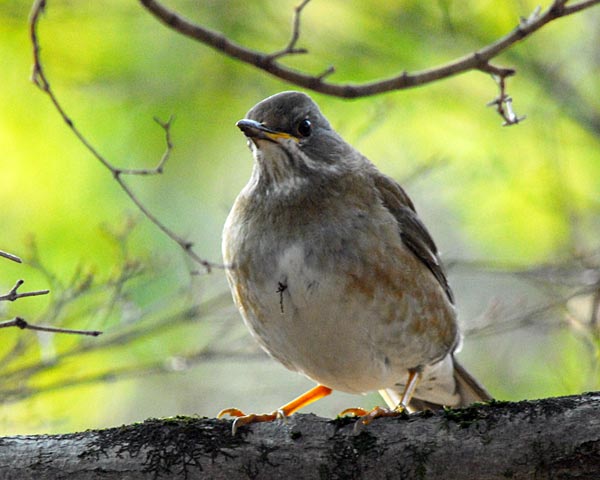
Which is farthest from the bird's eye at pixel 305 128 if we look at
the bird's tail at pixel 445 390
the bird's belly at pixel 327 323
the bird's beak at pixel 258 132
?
the bird's tail at pixel 445 390

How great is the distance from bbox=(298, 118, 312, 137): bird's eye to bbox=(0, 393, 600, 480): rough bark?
2.15 meters

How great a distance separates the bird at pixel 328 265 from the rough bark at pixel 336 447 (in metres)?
0.66

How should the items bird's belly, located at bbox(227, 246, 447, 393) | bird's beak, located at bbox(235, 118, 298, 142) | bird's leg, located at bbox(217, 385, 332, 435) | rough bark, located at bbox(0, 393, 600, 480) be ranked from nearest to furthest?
rough bark, located at bbox(0, 393, 600, 480)
bird's leg, located at bbox(217, 385, 332, 435)
bird's belly, located at bbox(227, 246, 447, 393)
bird's beak, located at bbox(235, 118, 298, 142)

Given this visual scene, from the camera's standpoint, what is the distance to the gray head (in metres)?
5.56

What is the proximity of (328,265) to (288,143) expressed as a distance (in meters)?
0.90

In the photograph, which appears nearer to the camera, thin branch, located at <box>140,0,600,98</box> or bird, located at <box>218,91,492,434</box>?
thin branch, located at <box>140,0,600,98</box>

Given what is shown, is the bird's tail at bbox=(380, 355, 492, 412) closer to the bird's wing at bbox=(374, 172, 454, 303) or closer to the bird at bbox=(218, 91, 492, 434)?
the bird at bbox=(218, 91, 492, 434)

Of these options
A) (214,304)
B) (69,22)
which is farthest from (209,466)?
(69,22)

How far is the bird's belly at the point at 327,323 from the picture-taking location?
5160mm

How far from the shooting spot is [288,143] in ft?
18.4

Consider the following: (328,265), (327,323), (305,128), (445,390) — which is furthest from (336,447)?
(445,390)

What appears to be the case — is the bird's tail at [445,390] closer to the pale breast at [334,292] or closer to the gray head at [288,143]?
the pale breast at [334,292]

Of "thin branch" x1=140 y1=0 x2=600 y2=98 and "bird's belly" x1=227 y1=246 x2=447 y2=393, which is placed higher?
"thin branch" x1=140 y1=0 x2=600 y2=98

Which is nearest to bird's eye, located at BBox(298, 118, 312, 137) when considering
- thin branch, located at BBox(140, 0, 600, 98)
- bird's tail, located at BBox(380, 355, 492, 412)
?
thin branch, located at BBox(140, 0, 600, 98)
